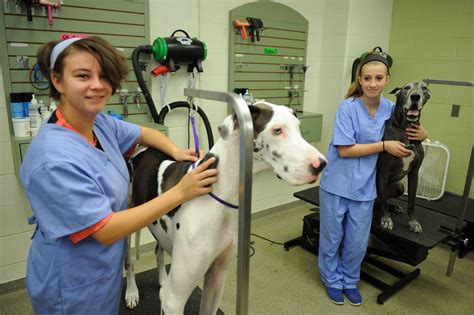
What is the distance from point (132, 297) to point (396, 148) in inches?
67.7

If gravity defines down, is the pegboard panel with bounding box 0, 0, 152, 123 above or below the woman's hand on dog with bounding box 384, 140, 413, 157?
above

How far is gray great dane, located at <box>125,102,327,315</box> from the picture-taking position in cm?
99

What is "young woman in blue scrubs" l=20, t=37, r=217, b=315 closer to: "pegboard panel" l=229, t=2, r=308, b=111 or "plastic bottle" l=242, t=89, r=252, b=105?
"plastic bottle" l=242, t=89, r=252, b=105

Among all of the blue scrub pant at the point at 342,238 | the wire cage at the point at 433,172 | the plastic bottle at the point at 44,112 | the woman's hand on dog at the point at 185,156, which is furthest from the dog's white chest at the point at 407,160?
the plastic bottle at the point at 44,112

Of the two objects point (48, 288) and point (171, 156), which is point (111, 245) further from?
point (171, 156)

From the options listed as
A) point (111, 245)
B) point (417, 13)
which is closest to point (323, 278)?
point (111, 245)

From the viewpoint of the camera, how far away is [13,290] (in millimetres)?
2355

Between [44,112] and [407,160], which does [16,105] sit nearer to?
[44,112]

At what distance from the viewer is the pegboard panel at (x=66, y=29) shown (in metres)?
1.98

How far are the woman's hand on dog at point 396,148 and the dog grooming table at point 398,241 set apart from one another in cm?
54

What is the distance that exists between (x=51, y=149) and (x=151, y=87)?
1.72m

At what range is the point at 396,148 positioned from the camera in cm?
203

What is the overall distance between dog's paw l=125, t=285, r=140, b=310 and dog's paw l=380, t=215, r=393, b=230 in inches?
62.9

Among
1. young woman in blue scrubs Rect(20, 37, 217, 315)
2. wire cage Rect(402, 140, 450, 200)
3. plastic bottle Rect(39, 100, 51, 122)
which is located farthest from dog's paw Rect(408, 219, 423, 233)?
plastic bottle Rect(39, 100, 51, 122)
